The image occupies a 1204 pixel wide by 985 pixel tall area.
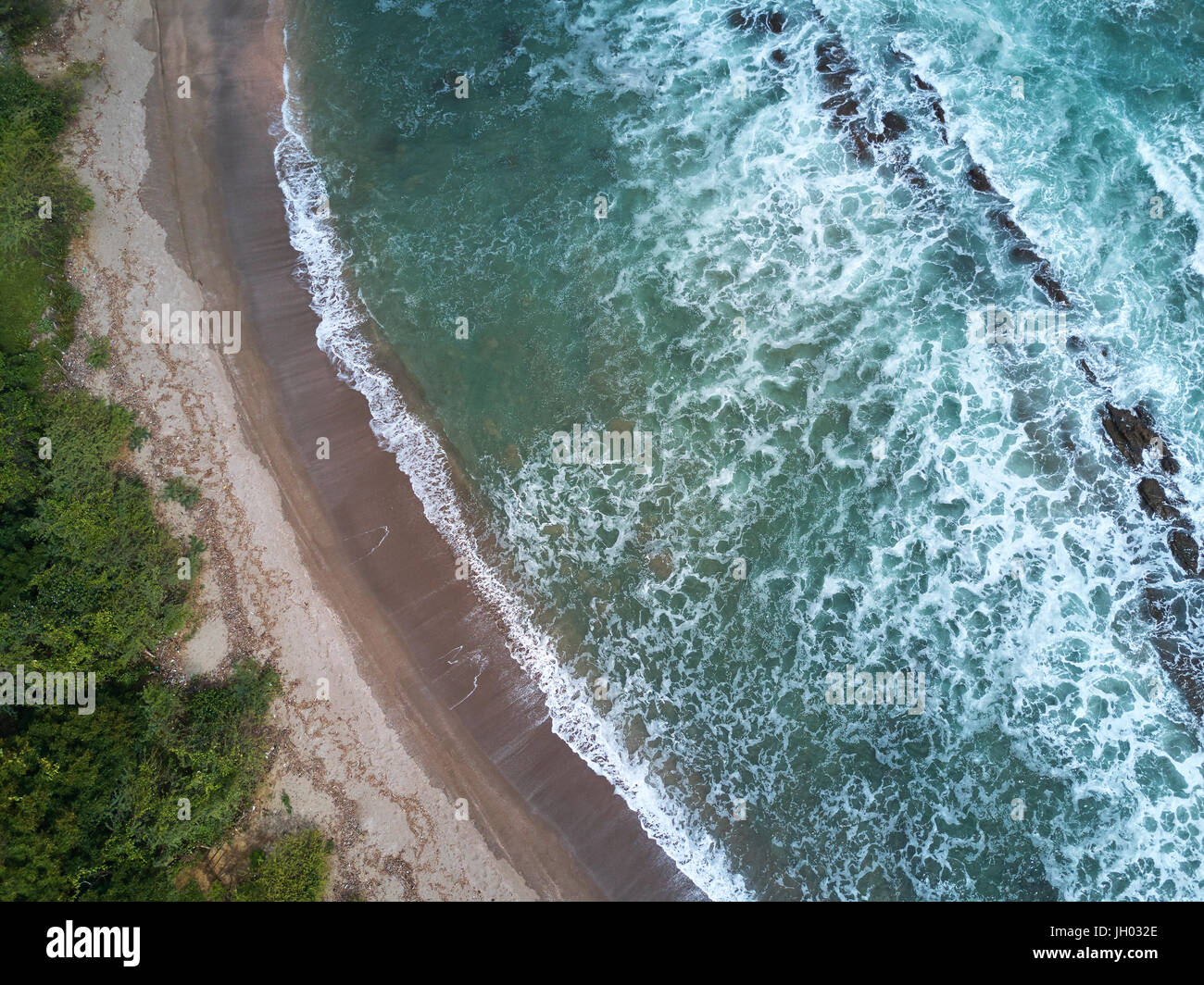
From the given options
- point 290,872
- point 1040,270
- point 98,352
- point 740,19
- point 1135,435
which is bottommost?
point 290,872

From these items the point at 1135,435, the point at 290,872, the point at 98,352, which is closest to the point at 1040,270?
the point at 1135,435

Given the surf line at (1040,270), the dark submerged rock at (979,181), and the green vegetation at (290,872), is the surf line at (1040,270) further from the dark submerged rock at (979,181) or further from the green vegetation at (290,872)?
the green vegetation at (290,872)

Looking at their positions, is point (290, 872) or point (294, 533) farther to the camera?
point (294, 533)

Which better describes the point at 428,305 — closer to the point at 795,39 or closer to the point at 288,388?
the point at 288,388

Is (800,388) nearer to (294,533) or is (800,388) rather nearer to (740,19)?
(740,19)

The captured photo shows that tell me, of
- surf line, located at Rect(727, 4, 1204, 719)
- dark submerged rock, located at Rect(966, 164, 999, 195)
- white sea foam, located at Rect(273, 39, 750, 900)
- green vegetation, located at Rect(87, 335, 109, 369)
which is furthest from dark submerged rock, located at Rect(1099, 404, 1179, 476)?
green vegetation, located at Rect(87, 335, 109, 369)

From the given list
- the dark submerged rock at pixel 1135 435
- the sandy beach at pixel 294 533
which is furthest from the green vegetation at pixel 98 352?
the dark submerged rock at pixel 1135 435

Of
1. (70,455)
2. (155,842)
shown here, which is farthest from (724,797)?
Result: (70,455)
